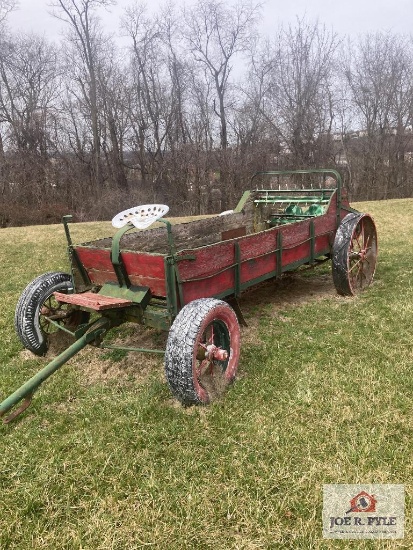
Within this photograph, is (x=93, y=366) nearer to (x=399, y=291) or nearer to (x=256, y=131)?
(x=399, y=291)

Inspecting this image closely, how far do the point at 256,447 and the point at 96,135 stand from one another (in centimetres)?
2318

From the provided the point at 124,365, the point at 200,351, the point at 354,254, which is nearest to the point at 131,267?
the point at 200,351

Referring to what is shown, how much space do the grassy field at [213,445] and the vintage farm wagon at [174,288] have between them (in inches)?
12.0

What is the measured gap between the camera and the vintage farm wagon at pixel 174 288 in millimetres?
3236

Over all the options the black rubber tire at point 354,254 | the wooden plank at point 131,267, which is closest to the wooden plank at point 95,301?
the wooden plank at point 131,267

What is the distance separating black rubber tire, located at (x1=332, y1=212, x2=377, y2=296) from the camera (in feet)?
17.4

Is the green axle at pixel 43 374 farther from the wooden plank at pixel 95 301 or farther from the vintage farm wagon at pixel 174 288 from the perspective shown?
the wooden plank at pixel 95 301

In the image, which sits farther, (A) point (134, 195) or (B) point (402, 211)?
(A) point (134, 195)

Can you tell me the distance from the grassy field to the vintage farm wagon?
0.31 meters

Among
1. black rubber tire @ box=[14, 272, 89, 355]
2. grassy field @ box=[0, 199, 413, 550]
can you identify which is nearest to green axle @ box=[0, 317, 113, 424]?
grassy field @ box=[0, 199, 413, 550]

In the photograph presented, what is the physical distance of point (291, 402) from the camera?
333 centimetres

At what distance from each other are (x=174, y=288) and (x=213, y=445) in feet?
4.10

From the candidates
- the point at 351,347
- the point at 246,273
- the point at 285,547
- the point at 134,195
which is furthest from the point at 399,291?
the point at 134,195

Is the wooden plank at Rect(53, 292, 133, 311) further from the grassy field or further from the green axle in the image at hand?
the grassy field
